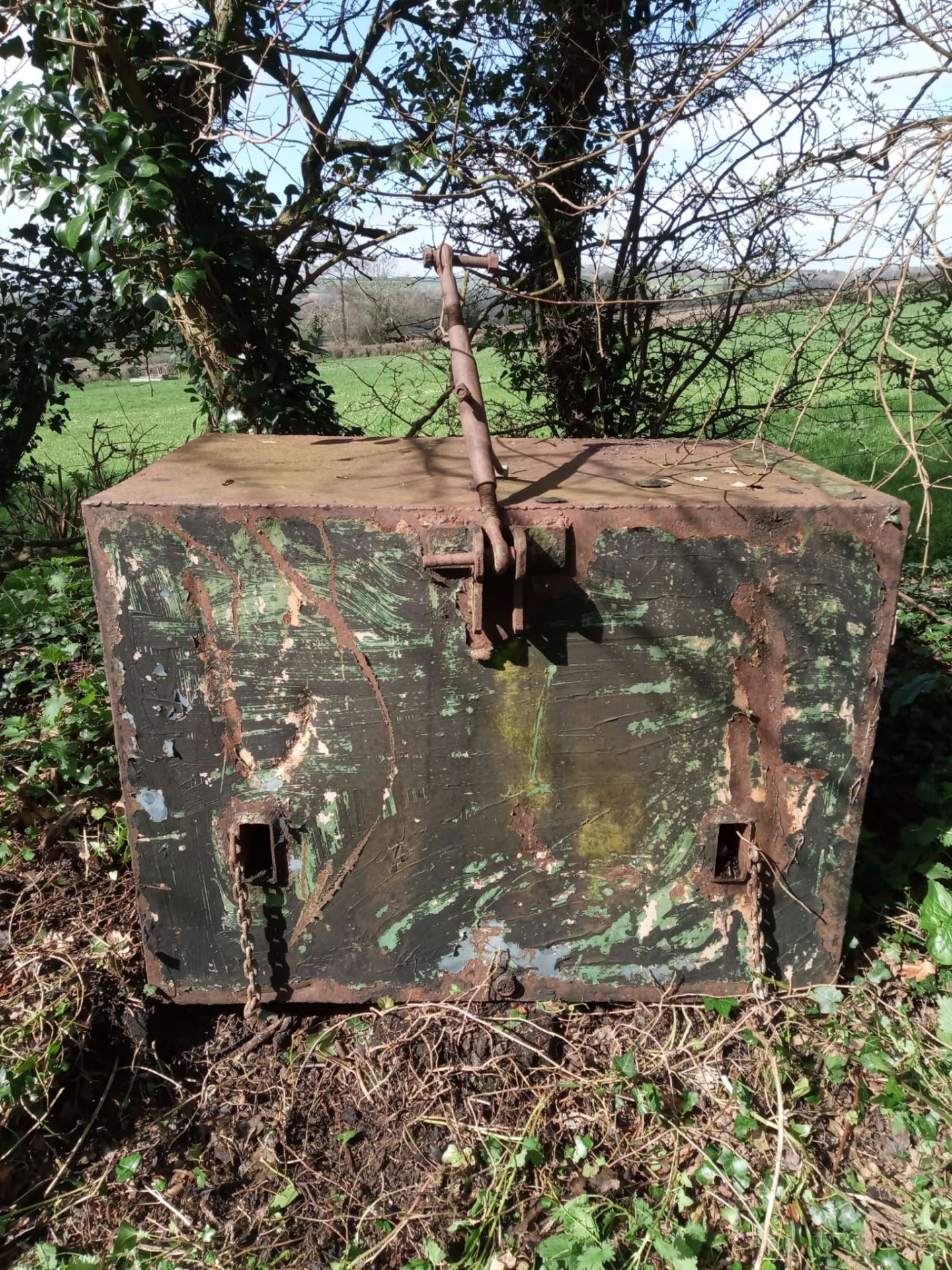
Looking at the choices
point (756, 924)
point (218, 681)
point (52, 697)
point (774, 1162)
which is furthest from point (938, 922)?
point (52, 697)

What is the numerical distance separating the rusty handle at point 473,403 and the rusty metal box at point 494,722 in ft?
0.18

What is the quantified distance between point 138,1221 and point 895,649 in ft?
11.1

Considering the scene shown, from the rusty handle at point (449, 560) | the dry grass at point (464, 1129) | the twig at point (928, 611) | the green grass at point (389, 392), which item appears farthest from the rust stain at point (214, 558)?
the twig at point (928, 611)

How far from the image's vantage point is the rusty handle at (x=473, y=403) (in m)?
1.74

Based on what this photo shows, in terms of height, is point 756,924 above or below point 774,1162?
above

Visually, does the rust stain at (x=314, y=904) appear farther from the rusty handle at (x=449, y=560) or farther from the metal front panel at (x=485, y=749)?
the rusty handle at (x=449, y=560)

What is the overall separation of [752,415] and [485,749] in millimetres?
3642

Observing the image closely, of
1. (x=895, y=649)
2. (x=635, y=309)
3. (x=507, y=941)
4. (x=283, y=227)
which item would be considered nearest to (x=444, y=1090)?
(x=507, y=941)

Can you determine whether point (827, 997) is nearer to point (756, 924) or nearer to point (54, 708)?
point (756, 924)

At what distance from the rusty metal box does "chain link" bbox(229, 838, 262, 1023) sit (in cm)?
2

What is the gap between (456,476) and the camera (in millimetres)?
2197

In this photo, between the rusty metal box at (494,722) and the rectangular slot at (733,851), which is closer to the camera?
the rusty metal box at (494,722)

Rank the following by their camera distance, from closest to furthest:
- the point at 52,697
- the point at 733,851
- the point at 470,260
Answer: the point at 733,851 → the point at 470,260 → the point at 52,697

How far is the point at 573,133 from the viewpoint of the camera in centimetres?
462
